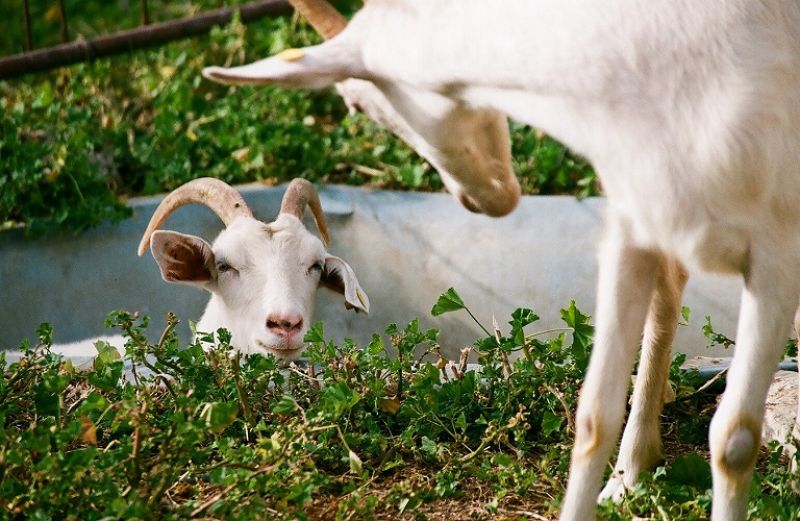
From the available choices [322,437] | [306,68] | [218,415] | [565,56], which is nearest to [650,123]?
[565,56]

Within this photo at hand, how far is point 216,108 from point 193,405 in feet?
11.7

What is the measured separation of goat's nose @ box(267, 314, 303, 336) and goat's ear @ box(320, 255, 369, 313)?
0.27 m

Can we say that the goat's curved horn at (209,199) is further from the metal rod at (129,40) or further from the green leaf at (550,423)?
the metal rod at (129,40)

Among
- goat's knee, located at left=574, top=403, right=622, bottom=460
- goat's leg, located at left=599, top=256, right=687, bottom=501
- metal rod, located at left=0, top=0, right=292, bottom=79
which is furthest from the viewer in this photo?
metal rod, located at left=0, top=0, right=292, bottom=79

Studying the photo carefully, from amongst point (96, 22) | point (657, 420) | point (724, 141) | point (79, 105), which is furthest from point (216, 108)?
point (724, 141)

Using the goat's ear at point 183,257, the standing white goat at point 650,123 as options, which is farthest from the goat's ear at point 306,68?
the goat's ear at point 183,257

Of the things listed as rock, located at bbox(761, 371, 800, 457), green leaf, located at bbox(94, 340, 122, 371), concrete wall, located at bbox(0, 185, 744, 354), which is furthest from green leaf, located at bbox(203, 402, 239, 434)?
concrete wall, located at bbox(0, 185, 744, 354)

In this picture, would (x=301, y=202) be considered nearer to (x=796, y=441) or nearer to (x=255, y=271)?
(x=255, y=271)

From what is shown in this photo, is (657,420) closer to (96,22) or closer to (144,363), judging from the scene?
(144,363)

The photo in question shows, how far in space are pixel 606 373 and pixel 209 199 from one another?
2264 mm

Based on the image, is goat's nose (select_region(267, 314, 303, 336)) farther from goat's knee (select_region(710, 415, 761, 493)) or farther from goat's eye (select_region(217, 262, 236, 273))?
goat's knee (select_region(710, 415, 761, 493))

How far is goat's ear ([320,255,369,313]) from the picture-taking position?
4.84 metres

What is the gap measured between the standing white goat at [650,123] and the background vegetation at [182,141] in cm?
259

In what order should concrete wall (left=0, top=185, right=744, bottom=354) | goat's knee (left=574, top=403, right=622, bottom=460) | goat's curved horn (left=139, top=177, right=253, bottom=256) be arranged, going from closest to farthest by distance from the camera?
goat's knee (left=574, top=403, right=622, bottom=460) < goat's curved horn (left=139, top=177, right=253, bottom=256) < concrete wall (left=0, top=185, right=744, bottom=354)
